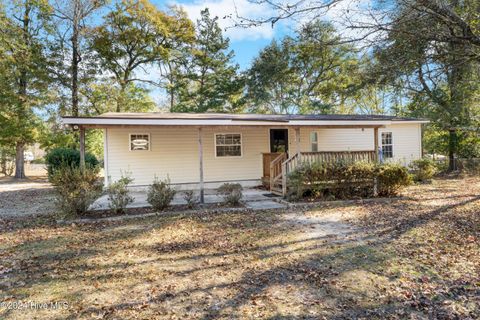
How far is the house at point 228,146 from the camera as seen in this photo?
9.41 metres

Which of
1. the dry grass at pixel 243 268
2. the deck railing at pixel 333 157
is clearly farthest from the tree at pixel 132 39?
the dry grass at pixel 243 268

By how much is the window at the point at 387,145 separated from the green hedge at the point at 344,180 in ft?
18.5

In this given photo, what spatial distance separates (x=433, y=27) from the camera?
555 centimetres

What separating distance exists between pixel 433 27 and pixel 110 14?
20.0 meters

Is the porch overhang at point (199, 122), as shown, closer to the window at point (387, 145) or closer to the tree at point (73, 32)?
the window at point (387, 145)

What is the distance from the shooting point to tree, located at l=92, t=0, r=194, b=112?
19688 millimetres

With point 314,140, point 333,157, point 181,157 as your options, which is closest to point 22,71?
point 181,157

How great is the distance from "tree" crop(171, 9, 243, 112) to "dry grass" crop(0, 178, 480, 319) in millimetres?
16120

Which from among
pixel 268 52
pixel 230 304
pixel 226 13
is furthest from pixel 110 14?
pixel 230 304

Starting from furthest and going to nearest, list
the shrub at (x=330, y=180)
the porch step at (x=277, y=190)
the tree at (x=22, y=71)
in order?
the tree at (x=22, y=71) < the porch step at (x=277, y=190) < the shrub at (x=330, y=180)

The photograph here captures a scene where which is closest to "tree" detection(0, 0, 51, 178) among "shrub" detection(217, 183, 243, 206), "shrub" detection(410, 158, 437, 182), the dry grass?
the dry grass

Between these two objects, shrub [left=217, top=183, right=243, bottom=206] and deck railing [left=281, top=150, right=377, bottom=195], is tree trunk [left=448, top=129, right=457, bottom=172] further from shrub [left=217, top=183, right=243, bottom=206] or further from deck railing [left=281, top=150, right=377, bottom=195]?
shrub [left=217, top=183, right=243, bottom=206]

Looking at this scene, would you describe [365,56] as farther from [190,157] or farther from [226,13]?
[190,157]

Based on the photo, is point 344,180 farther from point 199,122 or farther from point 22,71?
point 22,71
